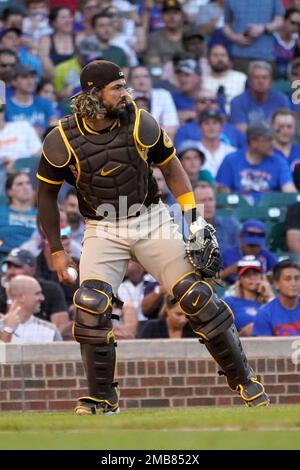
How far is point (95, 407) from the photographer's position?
805 cm

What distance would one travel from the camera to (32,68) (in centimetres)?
1472

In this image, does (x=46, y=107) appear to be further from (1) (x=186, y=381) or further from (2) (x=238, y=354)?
(2) (x=238, y=354)

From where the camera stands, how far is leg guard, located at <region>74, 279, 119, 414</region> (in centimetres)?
787

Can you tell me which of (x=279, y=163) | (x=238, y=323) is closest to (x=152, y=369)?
(x=238, y=323)

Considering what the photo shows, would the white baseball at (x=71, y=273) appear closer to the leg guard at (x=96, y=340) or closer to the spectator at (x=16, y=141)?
the leg guard at (x=96, y=340)

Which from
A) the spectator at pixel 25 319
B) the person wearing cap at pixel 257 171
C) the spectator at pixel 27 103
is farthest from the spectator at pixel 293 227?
the spectator at pixel 27 103

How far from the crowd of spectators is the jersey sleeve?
7.62 ft

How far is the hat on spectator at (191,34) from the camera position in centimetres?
1555

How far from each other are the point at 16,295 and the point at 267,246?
2.58 metres

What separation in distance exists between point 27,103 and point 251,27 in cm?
290

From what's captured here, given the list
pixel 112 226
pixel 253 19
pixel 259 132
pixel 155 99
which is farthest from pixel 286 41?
pixel 112 226

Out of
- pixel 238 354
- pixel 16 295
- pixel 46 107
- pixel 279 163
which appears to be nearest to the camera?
pixel 238 354

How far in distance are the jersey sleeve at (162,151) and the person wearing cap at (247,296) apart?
312cm

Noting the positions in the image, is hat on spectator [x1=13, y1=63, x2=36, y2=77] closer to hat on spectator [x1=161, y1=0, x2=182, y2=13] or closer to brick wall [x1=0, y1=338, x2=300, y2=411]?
hat on spectator [x1=161, y1=0, x2=182, y2=13]
